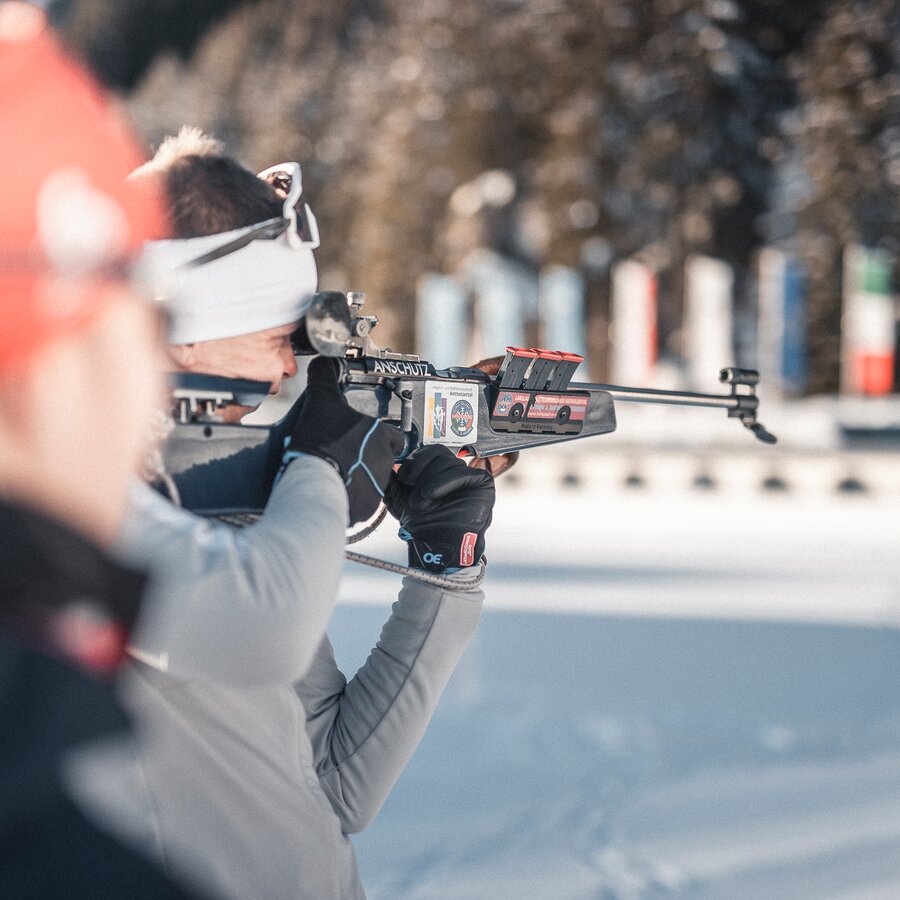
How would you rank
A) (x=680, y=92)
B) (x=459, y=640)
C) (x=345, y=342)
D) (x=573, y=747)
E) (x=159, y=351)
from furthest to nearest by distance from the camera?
(x=680, y=92) → (x=573, y=747) → (x=459, y=640) → (x=345, y=342) → (x=159, y=351)

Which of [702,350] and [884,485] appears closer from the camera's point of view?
[884,485]

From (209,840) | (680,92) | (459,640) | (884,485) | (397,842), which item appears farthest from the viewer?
(680,92)

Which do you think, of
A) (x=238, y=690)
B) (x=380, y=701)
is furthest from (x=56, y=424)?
(x=380, y=701)

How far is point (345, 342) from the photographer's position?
1364 millimetres

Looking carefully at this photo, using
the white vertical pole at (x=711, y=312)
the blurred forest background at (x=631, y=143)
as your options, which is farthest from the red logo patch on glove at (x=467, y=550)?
the blurred forest background at (x=631, y=143)

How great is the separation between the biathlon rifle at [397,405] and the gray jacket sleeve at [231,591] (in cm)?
20

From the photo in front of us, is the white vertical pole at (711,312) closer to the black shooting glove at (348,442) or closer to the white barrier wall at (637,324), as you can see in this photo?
the white barrier wall at (637,324)

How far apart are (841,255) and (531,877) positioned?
65.1 feet

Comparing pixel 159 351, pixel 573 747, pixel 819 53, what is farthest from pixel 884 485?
pixel 819 53

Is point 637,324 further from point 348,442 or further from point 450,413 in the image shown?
point 348,442

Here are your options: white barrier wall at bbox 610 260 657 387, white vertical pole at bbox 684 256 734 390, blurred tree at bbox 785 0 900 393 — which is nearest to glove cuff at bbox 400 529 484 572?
white barrier wall at bbox 610 260 657 387

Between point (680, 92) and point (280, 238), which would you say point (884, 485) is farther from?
point (680, 92)

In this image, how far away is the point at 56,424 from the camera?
0.74 meters

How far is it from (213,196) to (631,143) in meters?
24.4
